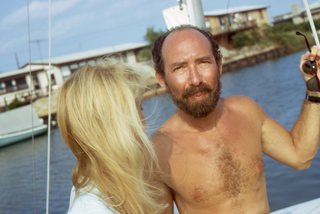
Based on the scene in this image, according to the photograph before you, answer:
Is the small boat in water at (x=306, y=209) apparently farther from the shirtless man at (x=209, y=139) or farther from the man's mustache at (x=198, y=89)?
the man's mustache at (x=198, y=89)

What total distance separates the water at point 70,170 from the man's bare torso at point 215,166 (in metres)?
0.25

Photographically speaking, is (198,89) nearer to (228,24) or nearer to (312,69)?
(312,69)

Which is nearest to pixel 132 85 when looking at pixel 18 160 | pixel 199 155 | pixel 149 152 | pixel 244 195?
pixel 149 152

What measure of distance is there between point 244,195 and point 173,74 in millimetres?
712

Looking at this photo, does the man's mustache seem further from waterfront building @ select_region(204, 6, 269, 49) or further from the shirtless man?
waterfront building @ select_region(204, 6, 269, 49)

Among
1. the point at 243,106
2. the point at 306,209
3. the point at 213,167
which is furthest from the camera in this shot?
the point at 306,209

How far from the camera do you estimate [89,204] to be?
1.41 m

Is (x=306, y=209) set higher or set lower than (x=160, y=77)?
lower

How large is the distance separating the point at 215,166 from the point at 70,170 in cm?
1259

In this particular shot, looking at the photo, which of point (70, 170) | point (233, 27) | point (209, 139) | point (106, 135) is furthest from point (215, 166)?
point (233, 27)

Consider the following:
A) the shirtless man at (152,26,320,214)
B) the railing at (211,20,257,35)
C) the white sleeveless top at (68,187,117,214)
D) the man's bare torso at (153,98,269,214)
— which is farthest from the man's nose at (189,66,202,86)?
the railing at (211,20,257,35)

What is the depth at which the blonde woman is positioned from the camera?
150 cm

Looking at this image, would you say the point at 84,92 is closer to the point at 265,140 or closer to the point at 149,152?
the point at 149,152

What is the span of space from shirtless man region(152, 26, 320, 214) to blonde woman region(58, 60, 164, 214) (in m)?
0.67
